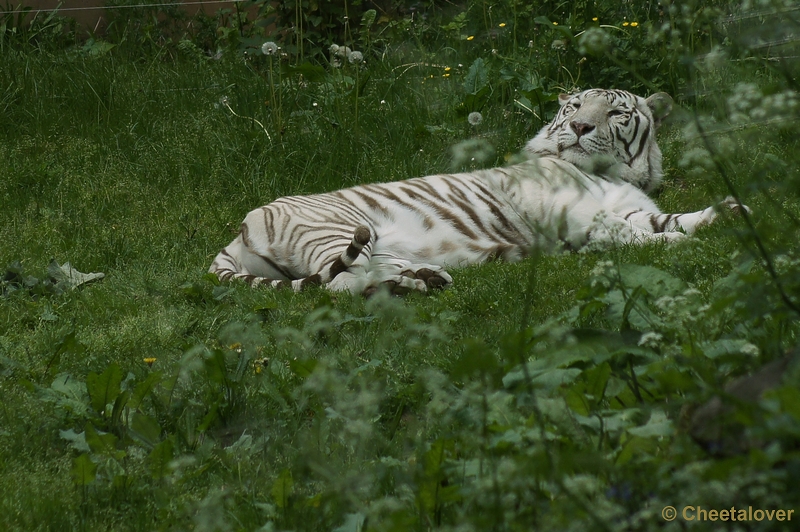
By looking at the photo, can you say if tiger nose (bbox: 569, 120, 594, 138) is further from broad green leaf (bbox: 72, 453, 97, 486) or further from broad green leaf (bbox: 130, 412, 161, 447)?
broad green leaf (bbox: 72, 453, 97, 486)

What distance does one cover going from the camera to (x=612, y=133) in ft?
20.7

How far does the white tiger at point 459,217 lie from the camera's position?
520 centimetres

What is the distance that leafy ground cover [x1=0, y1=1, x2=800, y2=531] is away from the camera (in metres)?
1.82

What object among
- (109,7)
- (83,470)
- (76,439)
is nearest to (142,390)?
(76,439)

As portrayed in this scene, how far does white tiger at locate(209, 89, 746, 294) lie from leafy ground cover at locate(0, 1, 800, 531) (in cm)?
36

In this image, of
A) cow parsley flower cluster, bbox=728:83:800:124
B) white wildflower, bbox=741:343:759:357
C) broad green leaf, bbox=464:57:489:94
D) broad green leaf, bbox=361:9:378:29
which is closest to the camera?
cow parsley flower cluster, bbox=728:83:800:124

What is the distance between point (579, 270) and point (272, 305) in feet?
5.04

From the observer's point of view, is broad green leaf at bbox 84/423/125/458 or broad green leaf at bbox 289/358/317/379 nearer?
broad green leaf at bbox 84/423/125/458

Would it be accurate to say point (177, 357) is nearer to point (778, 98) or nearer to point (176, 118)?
point (778, 98)

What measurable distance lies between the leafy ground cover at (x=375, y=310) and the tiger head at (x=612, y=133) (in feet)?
1.08

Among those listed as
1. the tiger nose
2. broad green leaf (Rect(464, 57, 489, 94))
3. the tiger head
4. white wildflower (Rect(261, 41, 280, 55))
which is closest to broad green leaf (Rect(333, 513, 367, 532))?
the tiger head

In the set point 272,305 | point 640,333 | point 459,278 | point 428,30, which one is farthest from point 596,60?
point 640,333

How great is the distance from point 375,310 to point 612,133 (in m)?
2.99

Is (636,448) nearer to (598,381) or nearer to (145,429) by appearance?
(598,381)
